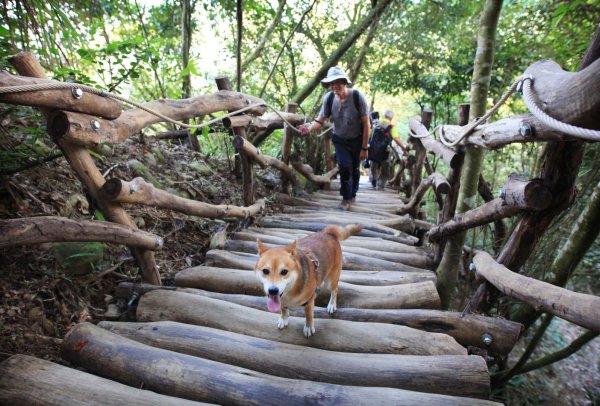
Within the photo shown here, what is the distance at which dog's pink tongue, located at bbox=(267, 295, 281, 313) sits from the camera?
2.03 meters

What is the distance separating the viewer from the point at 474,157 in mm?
3387

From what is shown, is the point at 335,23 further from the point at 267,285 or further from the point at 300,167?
the point at 267,285

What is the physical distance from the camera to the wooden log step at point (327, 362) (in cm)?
183

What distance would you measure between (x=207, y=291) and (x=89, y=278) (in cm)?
90

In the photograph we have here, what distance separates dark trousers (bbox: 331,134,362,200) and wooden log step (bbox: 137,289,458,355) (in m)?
3.55

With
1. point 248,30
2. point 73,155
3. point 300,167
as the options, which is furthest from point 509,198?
point 248,30

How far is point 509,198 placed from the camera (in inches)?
83.3

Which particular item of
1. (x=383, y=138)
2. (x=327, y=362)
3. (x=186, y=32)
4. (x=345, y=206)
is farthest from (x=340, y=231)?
(x=383, y=138)

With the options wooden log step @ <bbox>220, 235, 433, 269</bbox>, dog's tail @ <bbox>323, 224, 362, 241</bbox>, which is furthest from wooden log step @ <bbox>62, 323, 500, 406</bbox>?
wooden log step @ <bbox>220, 235, 433, 269</bbox>

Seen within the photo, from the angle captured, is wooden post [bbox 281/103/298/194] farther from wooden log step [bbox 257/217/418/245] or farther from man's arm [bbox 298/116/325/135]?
wooden log step [bbox 257/217/418/245]

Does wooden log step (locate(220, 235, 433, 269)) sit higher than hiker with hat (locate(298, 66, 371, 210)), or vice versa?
hiker with hat (locate(298, 66, 371, 210))

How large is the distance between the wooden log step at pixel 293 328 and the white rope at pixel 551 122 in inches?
57.6

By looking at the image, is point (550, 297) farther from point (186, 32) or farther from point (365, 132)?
point (186, 32)

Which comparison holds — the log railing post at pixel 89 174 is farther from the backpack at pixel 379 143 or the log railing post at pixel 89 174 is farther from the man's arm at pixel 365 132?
the backpack at pixel 379 143
